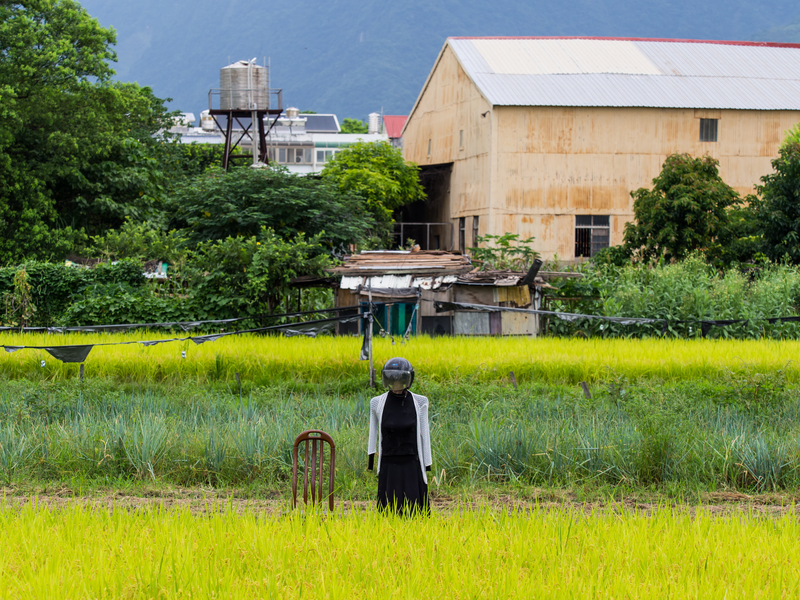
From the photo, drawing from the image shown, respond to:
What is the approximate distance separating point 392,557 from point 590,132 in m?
27.4

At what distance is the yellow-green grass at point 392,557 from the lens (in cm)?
409

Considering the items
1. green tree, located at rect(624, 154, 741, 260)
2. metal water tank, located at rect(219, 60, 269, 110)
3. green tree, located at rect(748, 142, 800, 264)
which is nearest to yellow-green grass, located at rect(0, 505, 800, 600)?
green tree, located at rect(624, 154, 741, 260)

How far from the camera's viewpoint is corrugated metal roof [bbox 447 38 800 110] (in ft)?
98.0

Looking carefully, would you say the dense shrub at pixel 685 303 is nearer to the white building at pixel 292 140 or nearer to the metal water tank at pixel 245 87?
the metal water tank at pixel 245 87

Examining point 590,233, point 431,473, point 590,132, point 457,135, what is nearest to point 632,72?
point 590,132

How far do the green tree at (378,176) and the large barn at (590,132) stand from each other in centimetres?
308

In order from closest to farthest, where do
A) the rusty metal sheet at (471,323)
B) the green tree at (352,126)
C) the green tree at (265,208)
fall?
the rusty metal sheet at (471,323)
the green tree at (265,208)
the green tree at (352,126)

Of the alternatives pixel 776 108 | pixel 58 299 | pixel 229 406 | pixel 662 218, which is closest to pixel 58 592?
pixel 229 406

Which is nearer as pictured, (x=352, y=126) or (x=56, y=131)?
(x=56, y=131)

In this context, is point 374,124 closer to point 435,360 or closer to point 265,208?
point 265,208

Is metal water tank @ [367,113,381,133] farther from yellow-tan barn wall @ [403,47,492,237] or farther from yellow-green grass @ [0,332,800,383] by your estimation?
yellow-green grass @ [0,332,800,383]

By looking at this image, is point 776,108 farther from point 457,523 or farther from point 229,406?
point 457,523

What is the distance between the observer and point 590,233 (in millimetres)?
29953

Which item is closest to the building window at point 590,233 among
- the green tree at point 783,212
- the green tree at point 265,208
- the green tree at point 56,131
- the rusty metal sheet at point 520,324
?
the green tree at point 783,212
